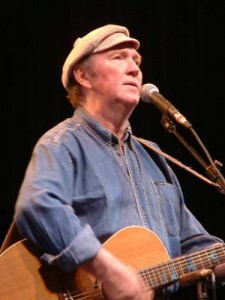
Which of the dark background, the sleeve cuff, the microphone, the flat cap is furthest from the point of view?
the dark background

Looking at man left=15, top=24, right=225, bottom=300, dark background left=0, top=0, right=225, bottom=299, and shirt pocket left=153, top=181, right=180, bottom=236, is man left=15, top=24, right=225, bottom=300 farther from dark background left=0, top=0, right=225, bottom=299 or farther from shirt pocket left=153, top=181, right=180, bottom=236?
dark background left=0, top=0, right=225, bottom=299

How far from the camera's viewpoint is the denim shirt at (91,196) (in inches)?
79.1

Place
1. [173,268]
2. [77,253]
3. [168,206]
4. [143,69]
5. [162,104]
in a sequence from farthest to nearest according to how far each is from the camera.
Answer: [143,69]
[168,206]
[162,104]
[173,268]
[77,253]

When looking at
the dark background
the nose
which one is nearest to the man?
the nose

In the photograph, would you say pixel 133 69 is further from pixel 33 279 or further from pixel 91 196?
pixel 33 279

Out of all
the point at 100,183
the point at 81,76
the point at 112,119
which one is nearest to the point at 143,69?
the point at 81,76

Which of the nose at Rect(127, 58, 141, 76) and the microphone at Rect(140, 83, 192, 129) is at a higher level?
the nose at Rect(127, 58, 141, 76)

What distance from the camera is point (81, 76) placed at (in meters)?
2.73

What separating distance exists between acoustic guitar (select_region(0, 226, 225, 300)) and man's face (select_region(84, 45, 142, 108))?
64 cm

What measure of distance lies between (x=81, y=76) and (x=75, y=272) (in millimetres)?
1026

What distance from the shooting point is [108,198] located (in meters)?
2.28

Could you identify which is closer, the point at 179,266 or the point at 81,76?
the point at 179,266

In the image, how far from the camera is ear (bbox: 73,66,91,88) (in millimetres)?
2701

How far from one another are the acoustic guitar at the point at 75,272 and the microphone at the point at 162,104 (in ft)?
1.52
